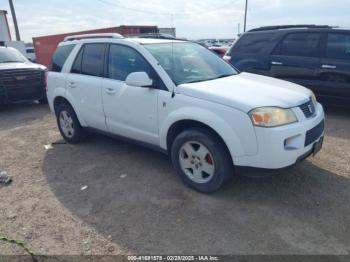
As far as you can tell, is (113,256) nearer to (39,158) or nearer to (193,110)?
(193,110)

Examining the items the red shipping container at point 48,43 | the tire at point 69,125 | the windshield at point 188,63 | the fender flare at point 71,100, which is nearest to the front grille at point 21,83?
the tire at point 69,125

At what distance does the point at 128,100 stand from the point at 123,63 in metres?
0.55

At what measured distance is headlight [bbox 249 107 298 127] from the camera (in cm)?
306

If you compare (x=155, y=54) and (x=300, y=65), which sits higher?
(x=155, y=54)

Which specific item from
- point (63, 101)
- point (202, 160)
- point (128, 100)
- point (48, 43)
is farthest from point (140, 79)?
point (48, 43)

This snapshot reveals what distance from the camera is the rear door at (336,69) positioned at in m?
5.97

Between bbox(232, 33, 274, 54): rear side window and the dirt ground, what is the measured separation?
2.87m

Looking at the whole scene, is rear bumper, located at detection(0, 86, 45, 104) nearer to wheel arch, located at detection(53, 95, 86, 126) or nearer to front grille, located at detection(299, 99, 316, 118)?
wheel arch, located at detection(53, 95, 86, 126)

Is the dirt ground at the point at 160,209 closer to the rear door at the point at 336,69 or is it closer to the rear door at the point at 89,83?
the rear door at the point at 89,83

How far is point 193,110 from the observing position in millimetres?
3445

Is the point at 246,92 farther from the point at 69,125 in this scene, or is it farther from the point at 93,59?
the point at 69,125

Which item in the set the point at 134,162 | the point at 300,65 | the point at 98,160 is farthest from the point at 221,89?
the point at 300,65

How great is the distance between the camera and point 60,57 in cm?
545

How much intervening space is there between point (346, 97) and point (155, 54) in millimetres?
4018
